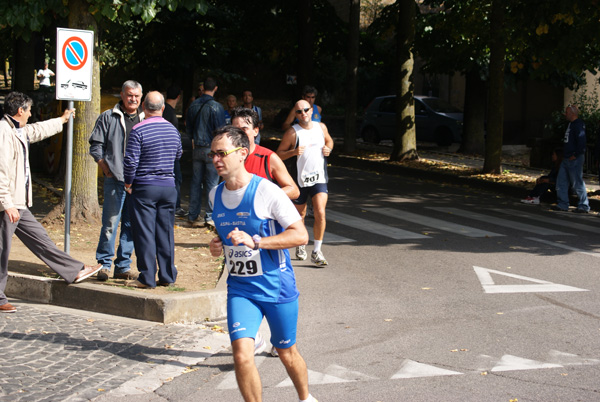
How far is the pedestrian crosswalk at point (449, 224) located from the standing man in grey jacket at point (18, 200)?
14.2 ft

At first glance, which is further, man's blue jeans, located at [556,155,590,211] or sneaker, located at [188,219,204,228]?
man's blue jeans, located at [556,155,590,211]

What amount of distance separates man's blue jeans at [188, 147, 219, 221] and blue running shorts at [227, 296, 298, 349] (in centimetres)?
703

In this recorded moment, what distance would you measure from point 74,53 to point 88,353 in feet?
12.3

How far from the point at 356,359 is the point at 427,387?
2.61 ft

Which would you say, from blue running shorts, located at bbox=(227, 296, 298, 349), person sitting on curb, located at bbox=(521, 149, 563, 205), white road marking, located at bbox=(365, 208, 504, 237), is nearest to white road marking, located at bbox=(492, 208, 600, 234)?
person sitting on curb, located at bbox=(521, 149, 563, 205)

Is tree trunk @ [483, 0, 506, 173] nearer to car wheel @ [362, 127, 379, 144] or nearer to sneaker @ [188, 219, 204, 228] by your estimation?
sneaker @ [188, 219, 204, 228]

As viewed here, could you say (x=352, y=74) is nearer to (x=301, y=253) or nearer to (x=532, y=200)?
(x=532, y=200)

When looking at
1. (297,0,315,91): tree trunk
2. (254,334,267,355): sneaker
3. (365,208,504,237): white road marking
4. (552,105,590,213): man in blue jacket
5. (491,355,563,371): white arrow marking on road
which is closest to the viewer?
(491,355,563,371): white arrow marking on road

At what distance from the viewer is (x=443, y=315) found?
295 inches

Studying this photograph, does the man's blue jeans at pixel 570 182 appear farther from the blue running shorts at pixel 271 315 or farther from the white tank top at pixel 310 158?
the blue running shorts at pixel 271 315

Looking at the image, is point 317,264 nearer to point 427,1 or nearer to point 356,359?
point 356,359

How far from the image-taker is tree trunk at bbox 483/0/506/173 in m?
18.6

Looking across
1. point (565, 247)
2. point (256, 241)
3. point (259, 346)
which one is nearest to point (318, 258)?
point (259, 346)

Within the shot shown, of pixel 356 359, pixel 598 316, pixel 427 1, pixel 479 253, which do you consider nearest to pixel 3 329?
pixel 356 359
